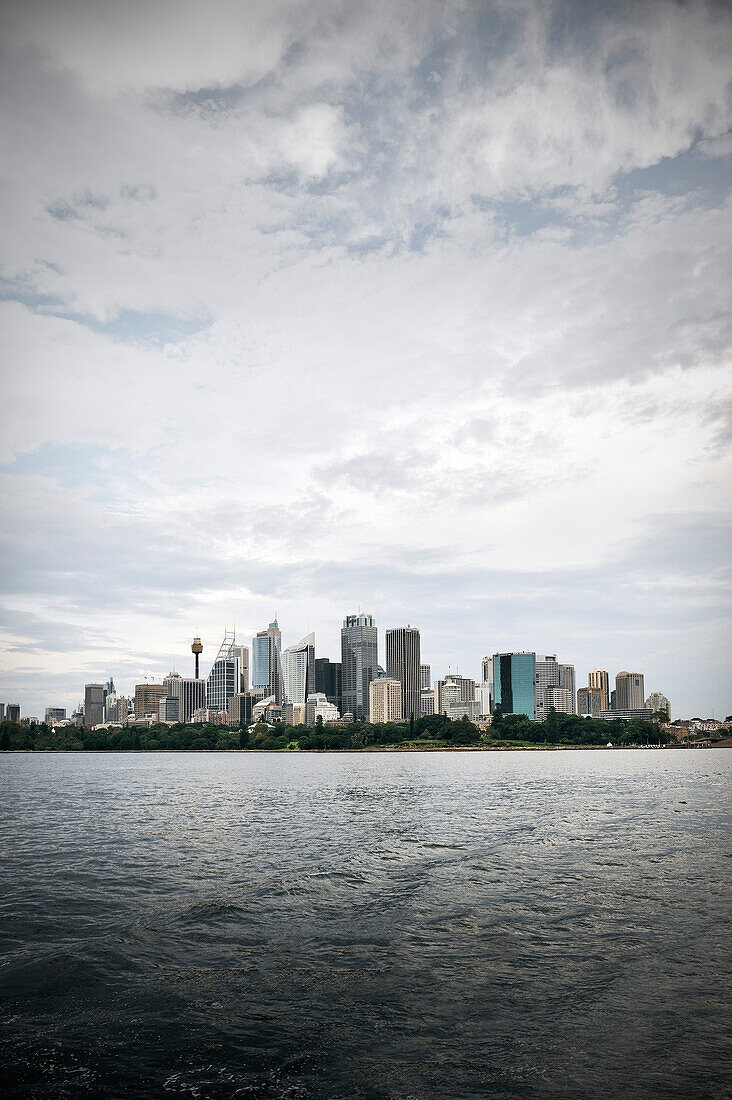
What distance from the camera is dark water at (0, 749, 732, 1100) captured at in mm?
15586

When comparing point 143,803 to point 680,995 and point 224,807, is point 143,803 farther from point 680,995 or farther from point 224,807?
point 680,995

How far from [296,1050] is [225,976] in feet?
19.9

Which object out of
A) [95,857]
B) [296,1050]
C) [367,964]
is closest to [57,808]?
[95,857]

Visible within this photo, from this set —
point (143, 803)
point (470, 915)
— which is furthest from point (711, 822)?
point (143, 803)

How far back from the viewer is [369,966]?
74.8 feet

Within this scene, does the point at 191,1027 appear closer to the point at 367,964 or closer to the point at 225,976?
the point at 225,976

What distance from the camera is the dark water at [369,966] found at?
51.1 ft

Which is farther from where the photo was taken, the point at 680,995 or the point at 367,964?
the point at 367,964

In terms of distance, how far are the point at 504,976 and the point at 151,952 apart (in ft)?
40.3

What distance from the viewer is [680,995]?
1973 cm

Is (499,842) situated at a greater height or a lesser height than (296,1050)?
lesser

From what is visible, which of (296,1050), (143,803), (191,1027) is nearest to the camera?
(296,1050)

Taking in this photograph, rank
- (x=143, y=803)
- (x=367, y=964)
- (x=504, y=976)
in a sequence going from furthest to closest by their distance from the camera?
(x=143, y=803) < (x=367, y=964) < (x=504, y=976)

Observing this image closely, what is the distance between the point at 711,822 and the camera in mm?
58094
